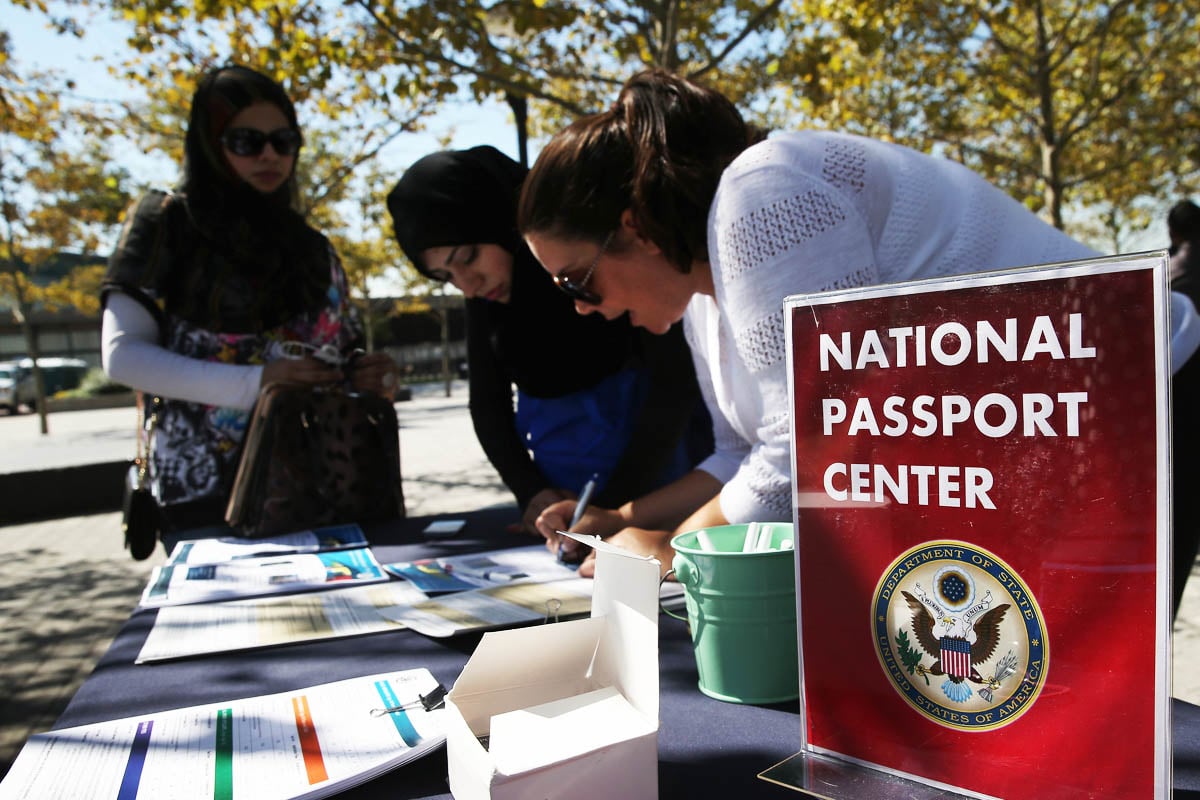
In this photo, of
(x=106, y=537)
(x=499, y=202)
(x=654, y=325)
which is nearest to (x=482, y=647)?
(x=654, y=325)

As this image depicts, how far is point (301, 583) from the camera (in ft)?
4.96

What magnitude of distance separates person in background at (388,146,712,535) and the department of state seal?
1324 millimetres

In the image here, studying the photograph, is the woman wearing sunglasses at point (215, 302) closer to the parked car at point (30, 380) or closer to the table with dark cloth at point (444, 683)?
the table with dark cloth at point (444, 683)

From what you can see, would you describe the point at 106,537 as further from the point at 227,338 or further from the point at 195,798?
the point at 195,798

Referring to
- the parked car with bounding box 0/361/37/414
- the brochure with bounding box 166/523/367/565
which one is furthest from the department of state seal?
the parked car with bounding box 0/361/37/414

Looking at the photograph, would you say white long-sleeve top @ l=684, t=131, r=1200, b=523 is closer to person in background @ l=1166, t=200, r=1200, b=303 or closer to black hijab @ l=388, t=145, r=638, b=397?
black hijab @ l=388, t=145, r=638, b=397

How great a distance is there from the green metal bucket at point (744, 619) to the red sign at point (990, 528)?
0.32ft

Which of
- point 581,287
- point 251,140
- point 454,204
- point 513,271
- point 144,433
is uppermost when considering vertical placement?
point 251,140

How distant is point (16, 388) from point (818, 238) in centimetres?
2545

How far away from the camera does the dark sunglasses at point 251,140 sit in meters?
2.15

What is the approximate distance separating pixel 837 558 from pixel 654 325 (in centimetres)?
96

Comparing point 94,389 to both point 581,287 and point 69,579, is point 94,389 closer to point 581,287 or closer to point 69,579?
point 69,579

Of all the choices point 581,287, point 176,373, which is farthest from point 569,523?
point 176,373

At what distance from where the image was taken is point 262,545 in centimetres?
185
